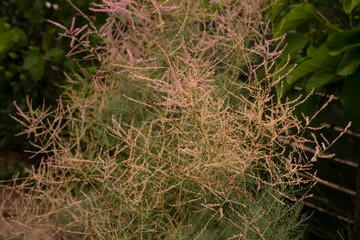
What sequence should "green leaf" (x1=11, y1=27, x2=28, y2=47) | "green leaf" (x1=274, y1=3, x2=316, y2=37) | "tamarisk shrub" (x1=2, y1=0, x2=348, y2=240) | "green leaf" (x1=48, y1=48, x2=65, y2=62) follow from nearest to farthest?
"tamarisk shrub" (x1=2, y1=0, x2=348, y2=240), "green leaf" (x1=274, y1=3, x2=316, y2=37), "green leaf" (x1=48, y1=48, x2=65, y2=62), "green leaf" (x1=11, y1=27, x2=28, y2=47)

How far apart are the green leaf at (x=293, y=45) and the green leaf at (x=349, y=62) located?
146 millimetres

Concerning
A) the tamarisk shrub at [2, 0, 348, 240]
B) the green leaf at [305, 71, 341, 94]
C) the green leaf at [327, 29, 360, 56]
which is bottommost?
the tamarisk shrub at [2, 0, 348, 240]

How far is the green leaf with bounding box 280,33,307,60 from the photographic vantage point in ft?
3.22

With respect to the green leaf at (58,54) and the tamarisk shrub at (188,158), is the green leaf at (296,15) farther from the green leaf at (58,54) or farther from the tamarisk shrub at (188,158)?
the green leaf at (58,54)

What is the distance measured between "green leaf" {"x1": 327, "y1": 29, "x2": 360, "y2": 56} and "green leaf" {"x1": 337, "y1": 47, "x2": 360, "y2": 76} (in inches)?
0.7

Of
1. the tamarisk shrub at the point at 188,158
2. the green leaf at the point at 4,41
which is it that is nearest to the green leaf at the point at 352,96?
the tamarisk shrub at the point at 188,158

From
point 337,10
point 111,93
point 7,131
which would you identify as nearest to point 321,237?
point 337,10

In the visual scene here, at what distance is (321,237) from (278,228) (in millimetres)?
838

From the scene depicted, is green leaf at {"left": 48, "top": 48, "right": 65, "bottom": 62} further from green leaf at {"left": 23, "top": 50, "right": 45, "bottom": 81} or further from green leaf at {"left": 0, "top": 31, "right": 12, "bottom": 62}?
green leaf at {"left": 0, "top": 31, "right": 12, "bottom": 62}

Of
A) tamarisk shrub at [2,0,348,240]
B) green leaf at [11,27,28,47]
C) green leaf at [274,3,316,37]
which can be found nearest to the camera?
tamarisk shrub at [2,0,348,240]

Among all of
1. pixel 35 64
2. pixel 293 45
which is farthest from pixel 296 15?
pixel 35 64

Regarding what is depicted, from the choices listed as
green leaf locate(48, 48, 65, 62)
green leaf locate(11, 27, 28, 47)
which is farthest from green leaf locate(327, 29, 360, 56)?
green leaf locate(11, 27, 28, 47)

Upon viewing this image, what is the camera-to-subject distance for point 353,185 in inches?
66.1

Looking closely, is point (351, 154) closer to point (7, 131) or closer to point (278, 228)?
point (278, 228)
